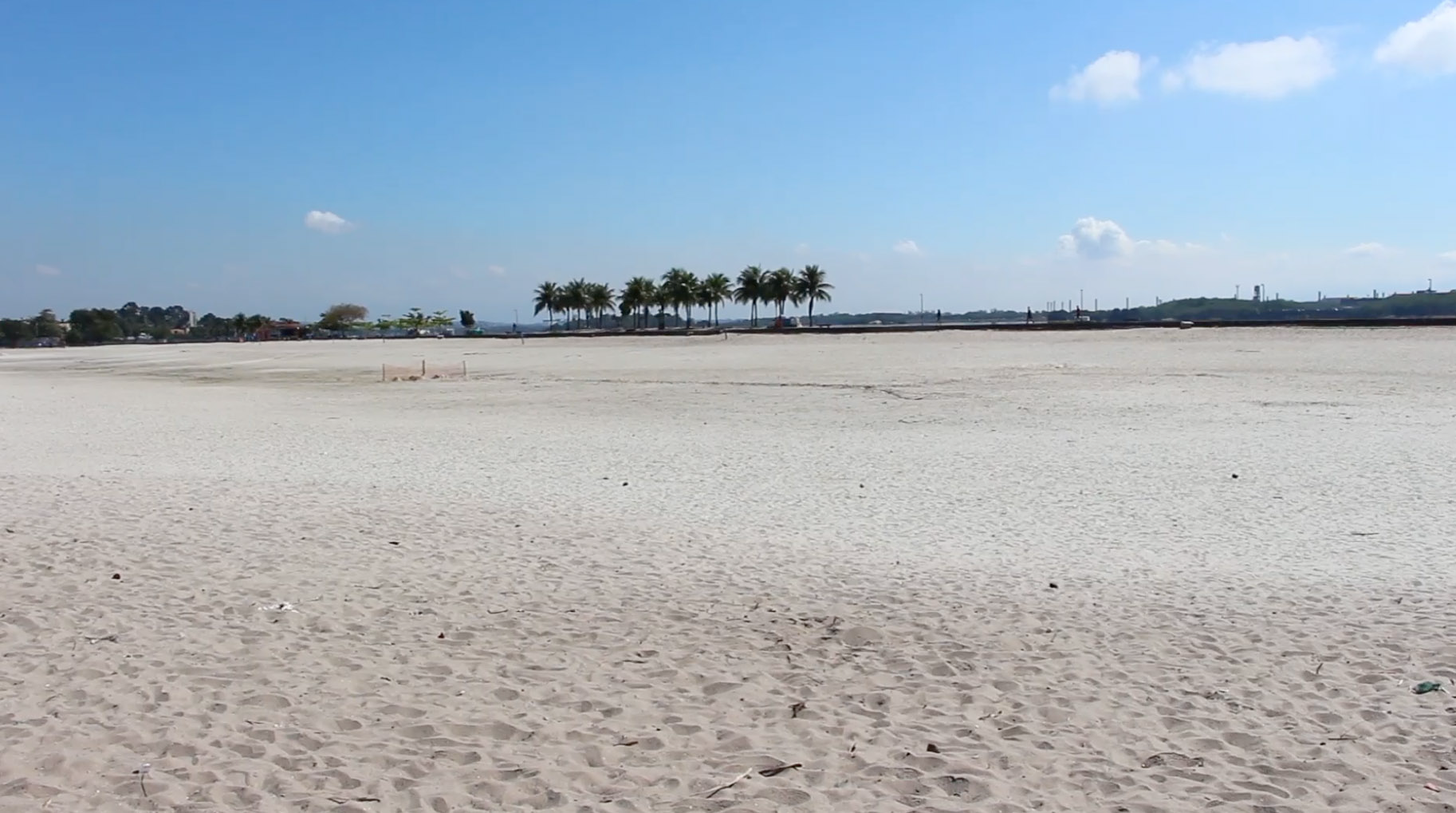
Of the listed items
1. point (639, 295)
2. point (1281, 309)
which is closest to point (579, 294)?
point (639, 295)

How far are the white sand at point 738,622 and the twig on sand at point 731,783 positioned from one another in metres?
0.03

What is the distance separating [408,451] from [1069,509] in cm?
988

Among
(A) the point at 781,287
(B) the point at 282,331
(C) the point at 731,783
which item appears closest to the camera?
(C) the point at 731,783

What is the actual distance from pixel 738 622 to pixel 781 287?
113 metres

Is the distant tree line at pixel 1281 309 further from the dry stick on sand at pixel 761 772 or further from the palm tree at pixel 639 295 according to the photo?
the dry stick on sand at pixel 761 772

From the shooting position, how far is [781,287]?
11862 cm

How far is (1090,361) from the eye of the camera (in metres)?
33.0

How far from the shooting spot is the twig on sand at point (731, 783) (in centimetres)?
427

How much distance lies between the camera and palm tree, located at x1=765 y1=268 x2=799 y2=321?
119 metres

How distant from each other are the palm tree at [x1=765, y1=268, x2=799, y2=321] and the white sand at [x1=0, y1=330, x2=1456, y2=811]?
104m

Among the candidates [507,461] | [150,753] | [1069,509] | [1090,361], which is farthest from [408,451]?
[1090,361]

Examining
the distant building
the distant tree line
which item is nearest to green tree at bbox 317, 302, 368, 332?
the distant building

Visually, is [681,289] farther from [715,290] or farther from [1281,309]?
[1281,309]

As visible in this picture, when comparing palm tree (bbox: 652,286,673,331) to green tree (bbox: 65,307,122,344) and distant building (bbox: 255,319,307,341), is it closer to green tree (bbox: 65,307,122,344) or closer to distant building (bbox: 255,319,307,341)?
distant building (bbox: 255,319,307,341)
